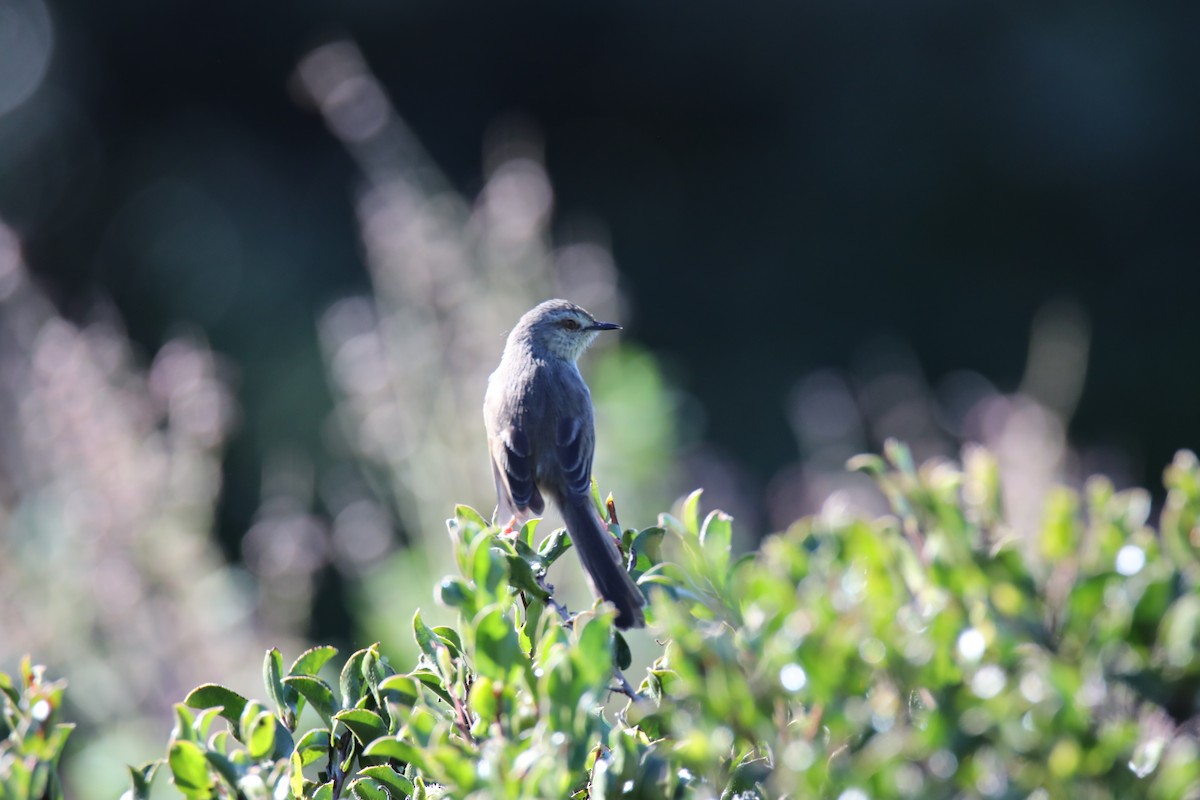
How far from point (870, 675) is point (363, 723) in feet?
2.30

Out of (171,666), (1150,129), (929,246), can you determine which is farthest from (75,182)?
(1150,129)

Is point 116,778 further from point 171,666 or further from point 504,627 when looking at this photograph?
point 504,627

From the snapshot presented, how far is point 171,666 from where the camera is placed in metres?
4.18

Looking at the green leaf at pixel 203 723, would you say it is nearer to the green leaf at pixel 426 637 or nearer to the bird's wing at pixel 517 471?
the green leaf at pixel 426 637

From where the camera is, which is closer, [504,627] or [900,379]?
[504,627]

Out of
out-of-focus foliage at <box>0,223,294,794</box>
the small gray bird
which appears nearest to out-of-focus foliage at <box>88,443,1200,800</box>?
the small gray bird

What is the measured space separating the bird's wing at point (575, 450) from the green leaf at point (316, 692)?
5.98ft

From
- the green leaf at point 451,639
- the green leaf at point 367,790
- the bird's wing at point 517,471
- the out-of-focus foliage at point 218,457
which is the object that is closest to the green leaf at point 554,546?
the green leaf at point 451,639

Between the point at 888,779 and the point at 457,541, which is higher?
the point at 457,541

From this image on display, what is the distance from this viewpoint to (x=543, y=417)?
3.85 m

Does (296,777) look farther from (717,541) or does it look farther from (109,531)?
(109,531)

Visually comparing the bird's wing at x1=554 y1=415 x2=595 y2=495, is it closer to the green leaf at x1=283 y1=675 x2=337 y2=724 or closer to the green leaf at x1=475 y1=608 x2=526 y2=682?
the green leaf at x1=283 y1=675 x2=337 y2=724

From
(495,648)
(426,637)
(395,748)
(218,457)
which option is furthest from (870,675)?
(218,457)

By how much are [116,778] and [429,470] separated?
1506 millimetres
